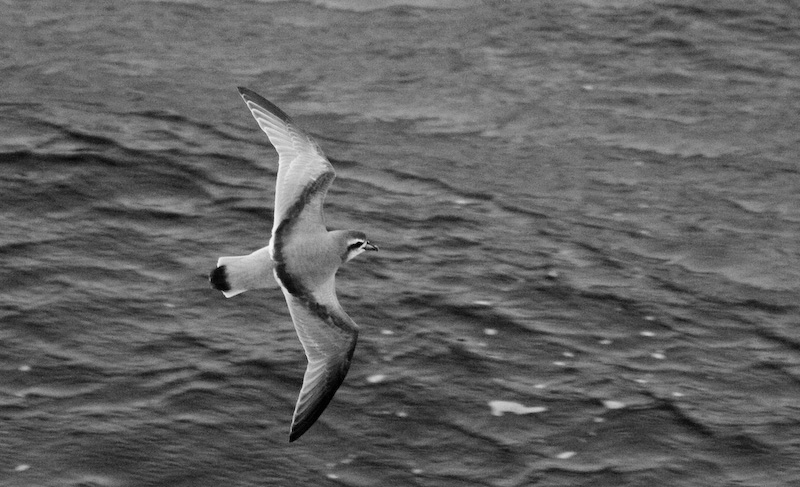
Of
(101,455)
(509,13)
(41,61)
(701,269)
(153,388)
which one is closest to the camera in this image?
(101,455)

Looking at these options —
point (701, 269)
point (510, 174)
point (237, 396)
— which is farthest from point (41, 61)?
point (701, 269)

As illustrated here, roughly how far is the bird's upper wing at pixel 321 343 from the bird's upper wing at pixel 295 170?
24.0 inches

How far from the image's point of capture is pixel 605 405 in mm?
12398

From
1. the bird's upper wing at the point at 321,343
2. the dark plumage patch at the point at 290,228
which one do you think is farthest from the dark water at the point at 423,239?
the dark plumage patch at the point at 290,228

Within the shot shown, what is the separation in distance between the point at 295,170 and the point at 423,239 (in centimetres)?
426

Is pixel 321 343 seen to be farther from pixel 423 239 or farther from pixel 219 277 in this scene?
pixel 423 239

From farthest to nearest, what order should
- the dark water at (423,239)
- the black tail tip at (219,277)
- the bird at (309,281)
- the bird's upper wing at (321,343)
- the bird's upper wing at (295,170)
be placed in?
the dark water at (423,239) < the bird's upper wing at (295,170) < the bird's upper wing at (321,343) < the bird at (309,281) < the black tail tip at (219,277)

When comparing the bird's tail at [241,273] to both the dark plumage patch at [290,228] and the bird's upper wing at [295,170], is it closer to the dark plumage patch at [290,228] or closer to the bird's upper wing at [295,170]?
the dark plumage patch at [290,228]

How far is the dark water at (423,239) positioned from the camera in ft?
38.7

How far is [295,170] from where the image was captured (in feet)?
35.5

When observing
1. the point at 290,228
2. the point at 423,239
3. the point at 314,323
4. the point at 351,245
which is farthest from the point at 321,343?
the point at 423,239

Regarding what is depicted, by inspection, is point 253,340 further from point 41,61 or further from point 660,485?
point 41,61

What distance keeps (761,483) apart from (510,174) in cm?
571

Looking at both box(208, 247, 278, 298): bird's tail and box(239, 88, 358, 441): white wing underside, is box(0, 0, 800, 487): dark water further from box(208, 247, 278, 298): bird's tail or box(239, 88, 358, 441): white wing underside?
box(208, 247, 278, 298): bird's tail
